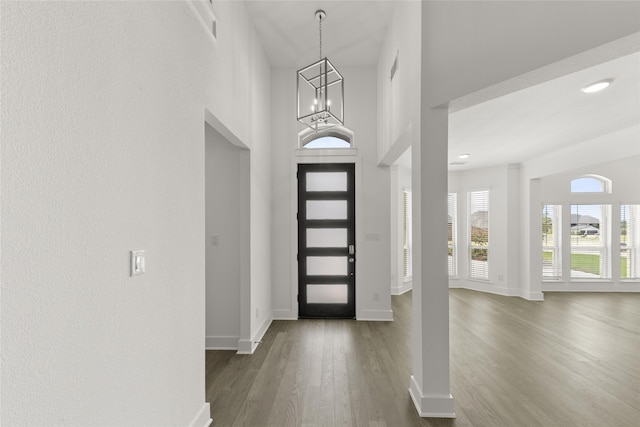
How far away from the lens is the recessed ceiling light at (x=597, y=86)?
9.12 ft

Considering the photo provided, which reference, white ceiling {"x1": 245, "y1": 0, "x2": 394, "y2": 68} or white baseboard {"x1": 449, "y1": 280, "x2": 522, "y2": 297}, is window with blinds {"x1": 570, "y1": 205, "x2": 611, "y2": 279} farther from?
white ceiling {"x1": 245, "y1": 0, "x2": 394, "y2": 68}

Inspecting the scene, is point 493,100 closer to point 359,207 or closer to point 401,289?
point 359,207

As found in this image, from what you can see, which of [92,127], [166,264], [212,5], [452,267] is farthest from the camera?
[452,267]

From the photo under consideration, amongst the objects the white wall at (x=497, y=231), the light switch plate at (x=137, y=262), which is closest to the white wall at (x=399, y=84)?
the light switch plate at (x=137, y=262)

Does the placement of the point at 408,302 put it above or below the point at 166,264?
below

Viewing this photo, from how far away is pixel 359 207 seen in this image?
15.9 ft

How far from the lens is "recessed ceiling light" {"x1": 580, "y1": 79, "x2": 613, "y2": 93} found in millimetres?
2779

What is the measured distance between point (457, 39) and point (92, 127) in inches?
91.0

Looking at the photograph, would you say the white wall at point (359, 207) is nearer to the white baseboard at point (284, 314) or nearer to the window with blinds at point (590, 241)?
the white baseboard at point (284, 314)

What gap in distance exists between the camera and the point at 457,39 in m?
2.26

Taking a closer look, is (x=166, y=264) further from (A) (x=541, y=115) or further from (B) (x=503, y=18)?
(A) (x=541, y=115)

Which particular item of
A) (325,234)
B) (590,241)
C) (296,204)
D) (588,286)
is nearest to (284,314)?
(325,234)

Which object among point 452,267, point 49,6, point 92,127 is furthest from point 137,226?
point 452,267

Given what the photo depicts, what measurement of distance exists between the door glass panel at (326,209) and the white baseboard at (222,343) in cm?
207
